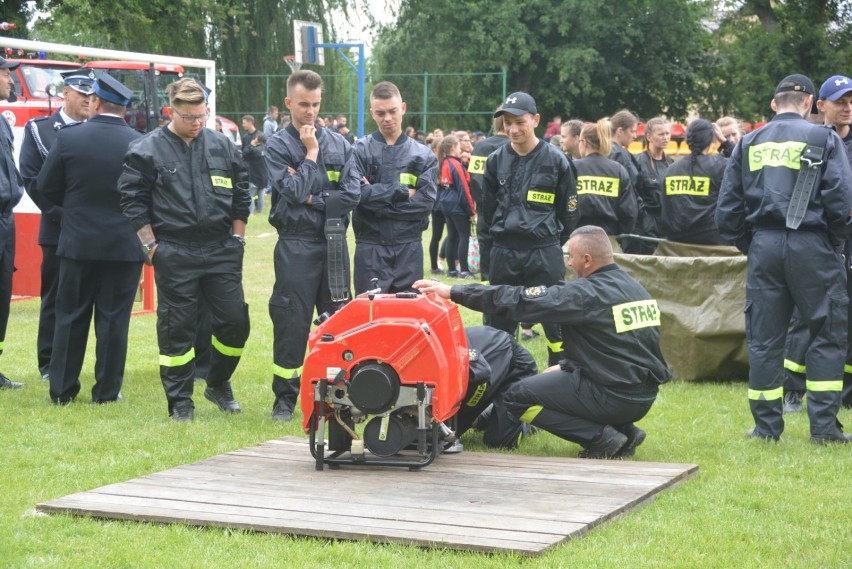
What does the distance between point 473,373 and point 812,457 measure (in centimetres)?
206

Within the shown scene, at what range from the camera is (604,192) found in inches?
404

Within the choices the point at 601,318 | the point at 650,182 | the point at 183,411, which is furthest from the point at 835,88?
the point at 183,411

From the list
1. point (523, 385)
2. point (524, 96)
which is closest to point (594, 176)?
point (524, 96)

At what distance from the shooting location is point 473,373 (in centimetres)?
667

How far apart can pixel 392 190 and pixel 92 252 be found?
7.13 feet

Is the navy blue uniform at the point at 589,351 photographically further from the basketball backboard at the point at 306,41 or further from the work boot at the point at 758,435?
the basketball backboard at the point at 306,41

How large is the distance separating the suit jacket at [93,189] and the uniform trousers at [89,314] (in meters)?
0.15

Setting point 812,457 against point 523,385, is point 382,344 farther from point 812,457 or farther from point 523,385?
point 812,457

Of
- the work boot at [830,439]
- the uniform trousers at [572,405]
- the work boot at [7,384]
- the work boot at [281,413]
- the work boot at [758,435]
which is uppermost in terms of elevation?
the uniform trousers at [572,405]

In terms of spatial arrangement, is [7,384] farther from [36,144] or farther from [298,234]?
[298,234]

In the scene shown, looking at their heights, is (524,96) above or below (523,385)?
above

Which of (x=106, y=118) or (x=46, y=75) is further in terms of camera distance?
(x=46, y=75)

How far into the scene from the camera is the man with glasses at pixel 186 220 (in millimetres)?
7438

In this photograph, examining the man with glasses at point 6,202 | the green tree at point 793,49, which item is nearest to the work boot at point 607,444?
the man with glasses at point 6,202
